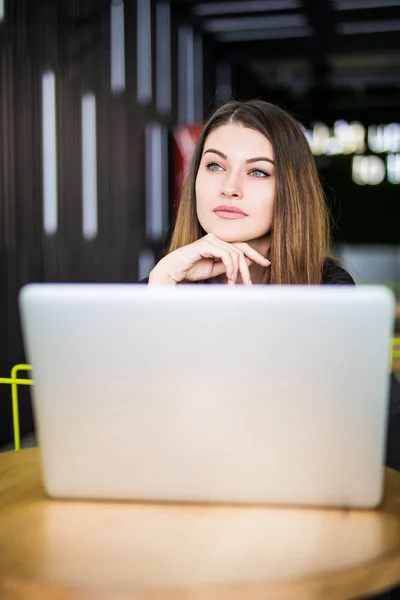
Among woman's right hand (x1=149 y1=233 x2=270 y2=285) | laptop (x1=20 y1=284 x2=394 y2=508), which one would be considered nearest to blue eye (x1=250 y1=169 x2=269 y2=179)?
woman's right hand (x1=149 y1=233 x2=270 y2=285)

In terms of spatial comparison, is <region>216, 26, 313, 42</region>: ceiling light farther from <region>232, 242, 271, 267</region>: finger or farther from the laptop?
the laptop

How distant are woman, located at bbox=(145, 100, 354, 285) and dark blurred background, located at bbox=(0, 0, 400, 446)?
43cm

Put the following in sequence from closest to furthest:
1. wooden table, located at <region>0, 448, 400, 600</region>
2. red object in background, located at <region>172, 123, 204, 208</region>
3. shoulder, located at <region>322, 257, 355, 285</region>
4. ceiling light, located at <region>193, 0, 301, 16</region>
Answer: wooden table, located at <region>0, 448, 400, 600</region>, shoulder, located at <region>322, 257, 355, 285</region>, red object in background, located at <region>172, 123, 204, 208</region>, ceiling light, located at <region>193, 0, 301, 16</region>

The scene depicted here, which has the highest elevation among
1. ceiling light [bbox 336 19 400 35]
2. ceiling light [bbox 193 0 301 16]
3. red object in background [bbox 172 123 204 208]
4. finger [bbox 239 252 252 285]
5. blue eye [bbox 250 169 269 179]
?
ceiling light [bbox 193 0 301 16]

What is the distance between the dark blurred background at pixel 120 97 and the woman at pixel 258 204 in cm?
43

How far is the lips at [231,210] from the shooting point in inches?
66.8

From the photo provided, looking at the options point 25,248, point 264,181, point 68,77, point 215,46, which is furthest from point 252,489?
point 215,46

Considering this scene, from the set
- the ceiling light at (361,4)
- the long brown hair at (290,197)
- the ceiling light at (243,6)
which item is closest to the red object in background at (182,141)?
the ceiling light at (243,6)

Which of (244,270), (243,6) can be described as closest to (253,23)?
(243,6)

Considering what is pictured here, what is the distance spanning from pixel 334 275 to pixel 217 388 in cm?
105

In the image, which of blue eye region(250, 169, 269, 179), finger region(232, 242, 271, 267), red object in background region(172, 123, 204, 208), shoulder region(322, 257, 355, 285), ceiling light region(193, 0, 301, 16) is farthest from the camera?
ceiling light region(193, 0, 301, 16)

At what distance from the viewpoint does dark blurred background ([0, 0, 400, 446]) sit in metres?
4.34

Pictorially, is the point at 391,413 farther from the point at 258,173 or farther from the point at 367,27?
the point at 367,27

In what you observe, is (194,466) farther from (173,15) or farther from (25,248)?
(173,15)
